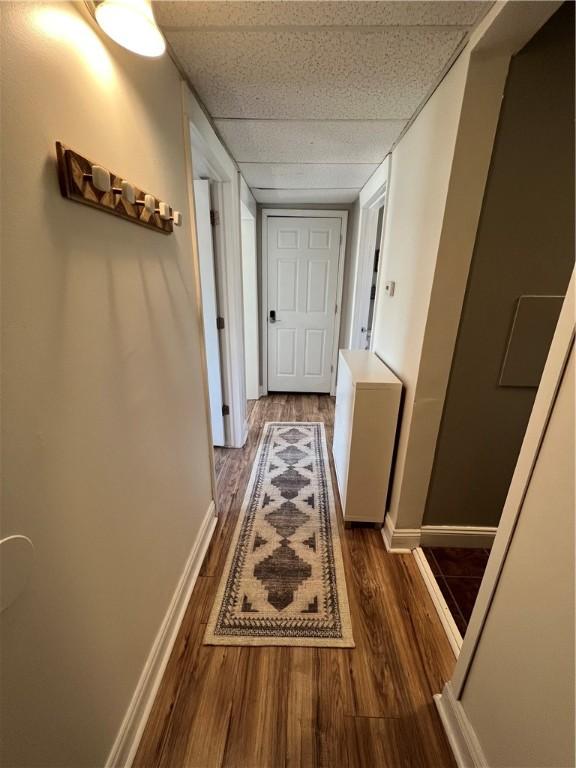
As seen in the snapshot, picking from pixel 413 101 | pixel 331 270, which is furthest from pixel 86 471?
pixel 331 270

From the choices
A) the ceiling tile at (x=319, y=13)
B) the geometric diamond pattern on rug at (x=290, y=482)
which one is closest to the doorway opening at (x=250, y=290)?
the geometric diamond pattern on rug at (x=290, y=482)

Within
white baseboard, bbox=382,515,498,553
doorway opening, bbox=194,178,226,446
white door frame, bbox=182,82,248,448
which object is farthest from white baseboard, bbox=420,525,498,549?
white door frame, bbox=182,82,248,448

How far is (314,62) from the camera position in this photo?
1171mm

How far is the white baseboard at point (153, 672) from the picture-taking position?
921 mm

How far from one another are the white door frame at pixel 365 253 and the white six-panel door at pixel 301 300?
39 cm

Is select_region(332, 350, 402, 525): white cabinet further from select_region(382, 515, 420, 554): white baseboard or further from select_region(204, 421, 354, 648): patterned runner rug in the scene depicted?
select_region(204, 421, 354, 648): patterned runner rug

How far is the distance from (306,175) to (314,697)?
313 centimetres

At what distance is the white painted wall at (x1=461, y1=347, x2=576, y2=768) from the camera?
0.61 m

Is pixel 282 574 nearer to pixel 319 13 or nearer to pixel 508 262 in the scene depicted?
pixel 508 262

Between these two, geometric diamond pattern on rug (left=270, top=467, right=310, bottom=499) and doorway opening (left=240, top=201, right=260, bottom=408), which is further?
doorway opening (left=240, top=201, right=260, bottom=408)

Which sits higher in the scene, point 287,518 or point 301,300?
point 301,300

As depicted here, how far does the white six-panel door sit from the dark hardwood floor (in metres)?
2.66

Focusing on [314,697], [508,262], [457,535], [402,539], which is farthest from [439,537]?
[508,262]

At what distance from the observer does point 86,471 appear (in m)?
0.75
